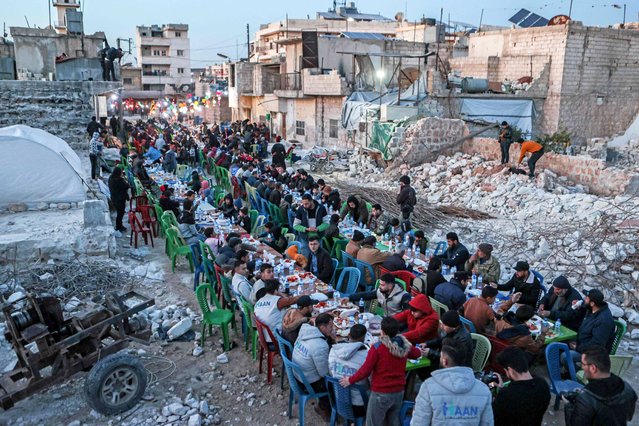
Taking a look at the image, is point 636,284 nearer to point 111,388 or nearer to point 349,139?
point 111,388

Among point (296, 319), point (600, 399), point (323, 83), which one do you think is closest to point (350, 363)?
point (296, 319)

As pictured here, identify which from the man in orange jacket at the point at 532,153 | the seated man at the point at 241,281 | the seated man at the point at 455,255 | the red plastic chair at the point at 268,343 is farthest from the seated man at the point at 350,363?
the man in orange jacket at the point at 532,153

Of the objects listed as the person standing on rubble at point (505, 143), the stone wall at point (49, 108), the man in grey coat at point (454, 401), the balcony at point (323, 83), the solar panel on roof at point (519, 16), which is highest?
the solar panel on roof at point (519, 16)

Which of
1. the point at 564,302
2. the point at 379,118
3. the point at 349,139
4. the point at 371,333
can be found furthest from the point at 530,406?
the point at 349,139

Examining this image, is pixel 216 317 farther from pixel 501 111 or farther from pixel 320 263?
pixel 501 111

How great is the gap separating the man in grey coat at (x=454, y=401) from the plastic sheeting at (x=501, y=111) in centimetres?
1910

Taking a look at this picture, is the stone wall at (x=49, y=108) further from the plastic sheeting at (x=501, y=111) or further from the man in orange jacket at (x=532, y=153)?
the plastic sheeting at (x=501, y=111)

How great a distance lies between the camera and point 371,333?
572 centimetres

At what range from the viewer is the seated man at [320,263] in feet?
26.2

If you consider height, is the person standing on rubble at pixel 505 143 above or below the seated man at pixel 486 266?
above

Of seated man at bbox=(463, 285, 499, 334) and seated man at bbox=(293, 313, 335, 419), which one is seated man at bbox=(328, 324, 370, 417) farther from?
seated man at bbox=(463, 285, 499, 334)

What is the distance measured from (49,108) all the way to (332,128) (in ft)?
42.1

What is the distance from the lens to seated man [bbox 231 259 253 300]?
6828 mm

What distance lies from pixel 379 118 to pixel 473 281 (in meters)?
14.3
